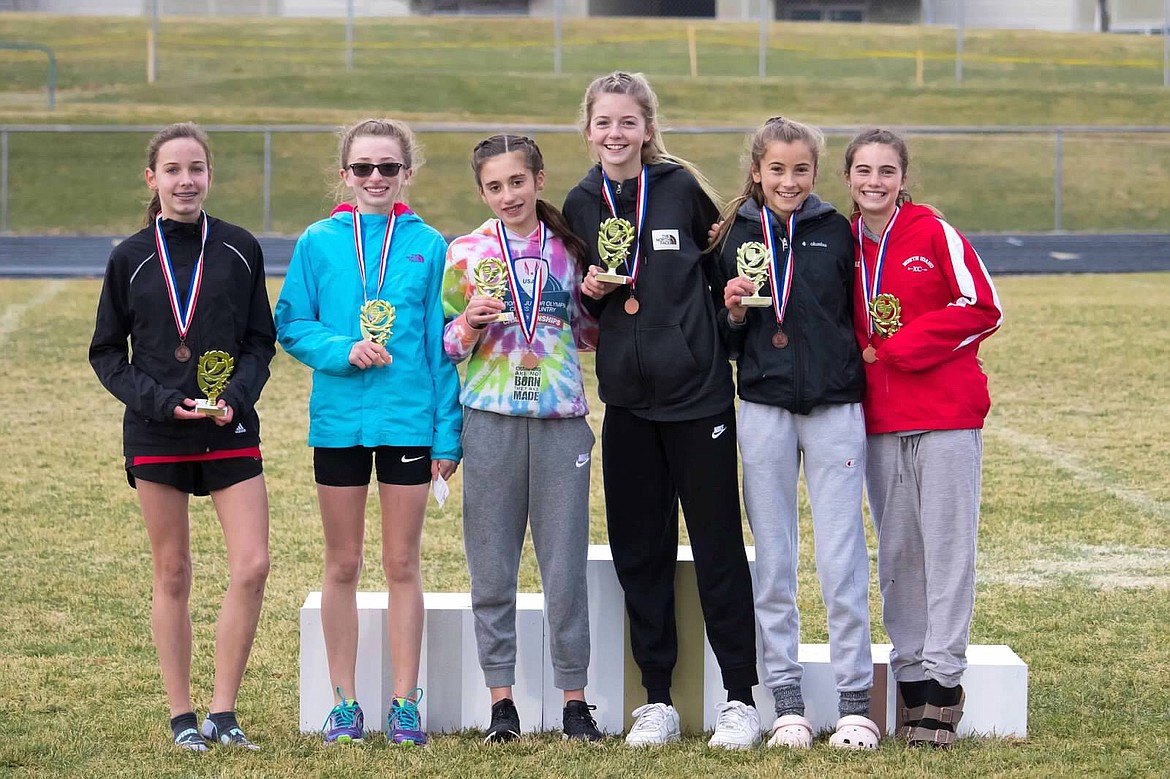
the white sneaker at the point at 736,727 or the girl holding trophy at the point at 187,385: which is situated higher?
the girl holding trophy at the point at 187,385

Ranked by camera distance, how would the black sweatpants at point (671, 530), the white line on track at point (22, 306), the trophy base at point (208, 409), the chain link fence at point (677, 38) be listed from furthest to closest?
1. the chain link fence at point (677, 38)
2. the white line on track at point (22, 306)
3. the black sweatpants at point (671, 530)
4. the trophy base at point (208, 409)

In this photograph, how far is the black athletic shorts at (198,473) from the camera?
11.9 ft

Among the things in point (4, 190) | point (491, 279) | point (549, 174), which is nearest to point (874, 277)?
point (491, 279)

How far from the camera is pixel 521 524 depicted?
3824mm

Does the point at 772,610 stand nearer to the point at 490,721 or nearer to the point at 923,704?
the point at 923,704

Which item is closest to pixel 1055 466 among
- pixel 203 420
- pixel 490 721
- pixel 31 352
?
pixel 490 721

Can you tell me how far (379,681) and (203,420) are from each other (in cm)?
86

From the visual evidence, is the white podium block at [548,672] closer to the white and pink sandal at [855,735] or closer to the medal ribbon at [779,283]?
the white and pink sandal at [855,735]

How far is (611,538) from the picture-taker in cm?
385

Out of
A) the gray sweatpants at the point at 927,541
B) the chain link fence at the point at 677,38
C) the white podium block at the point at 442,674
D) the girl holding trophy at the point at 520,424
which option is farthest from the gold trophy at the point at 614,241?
the chain link fence at the point at 677,38

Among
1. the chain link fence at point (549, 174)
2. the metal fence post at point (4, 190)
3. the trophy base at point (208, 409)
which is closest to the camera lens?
the trophy base at point (208, 409)

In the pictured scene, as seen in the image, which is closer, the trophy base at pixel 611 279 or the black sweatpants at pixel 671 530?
the trophy base at pixel 611 279

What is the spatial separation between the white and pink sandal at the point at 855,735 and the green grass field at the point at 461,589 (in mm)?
57

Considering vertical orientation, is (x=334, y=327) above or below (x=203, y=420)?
above
